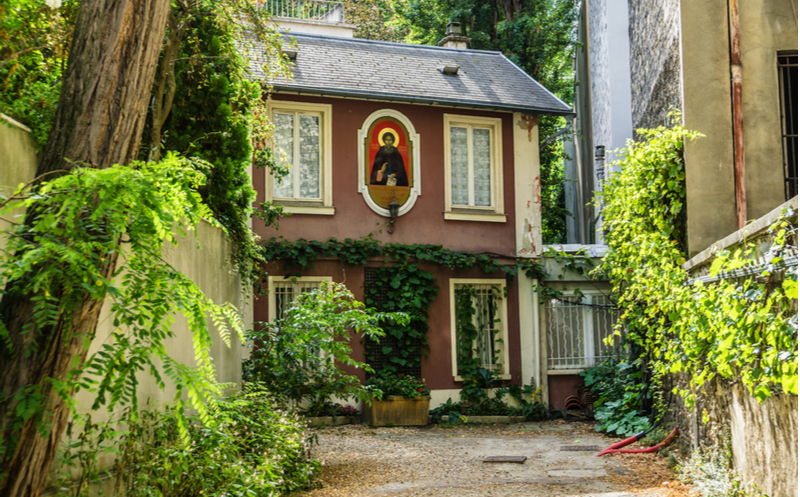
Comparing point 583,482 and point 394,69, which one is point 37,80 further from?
point 394,69

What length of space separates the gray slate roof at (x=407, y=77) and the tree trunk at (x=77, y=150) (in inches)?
307

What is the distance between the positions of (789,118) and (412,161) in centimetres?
655

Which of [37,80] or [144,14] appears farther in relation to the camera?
[37,80]

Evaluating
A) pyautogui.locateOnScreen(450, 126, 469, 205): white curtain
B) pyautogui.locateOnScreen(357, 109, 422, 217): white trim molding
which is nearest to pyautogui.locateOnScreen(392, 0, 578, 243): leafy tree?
pyautogui.locateOnScreen(450, 126, 469, 205): white curtain

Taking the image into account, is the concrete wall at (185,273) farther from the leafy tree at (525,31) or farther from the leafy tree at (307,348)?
the leafy tree at (525,31)

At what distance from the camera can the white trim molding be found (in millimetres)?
11859

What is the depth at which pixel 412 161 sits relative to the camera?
12180 mm

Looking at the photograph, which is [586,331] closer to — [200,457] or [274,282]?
[274,282]

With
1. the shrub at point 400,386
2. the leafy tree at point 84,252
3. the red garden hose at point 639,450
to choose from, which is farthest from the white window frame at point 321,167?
the leafy tree at point 84,252

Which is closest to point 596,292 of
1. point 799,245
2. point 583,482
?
point 583,482

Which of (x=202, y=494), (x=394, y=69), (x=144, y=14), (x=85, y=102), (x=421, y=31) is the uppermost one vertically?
(x=421, y=31)

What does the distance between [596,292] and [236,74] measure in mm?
8019

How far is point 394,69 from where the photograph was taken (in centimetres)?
1284

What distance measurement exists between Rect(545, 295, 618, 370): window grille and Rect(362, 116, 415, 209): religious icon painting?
3.45 metres
